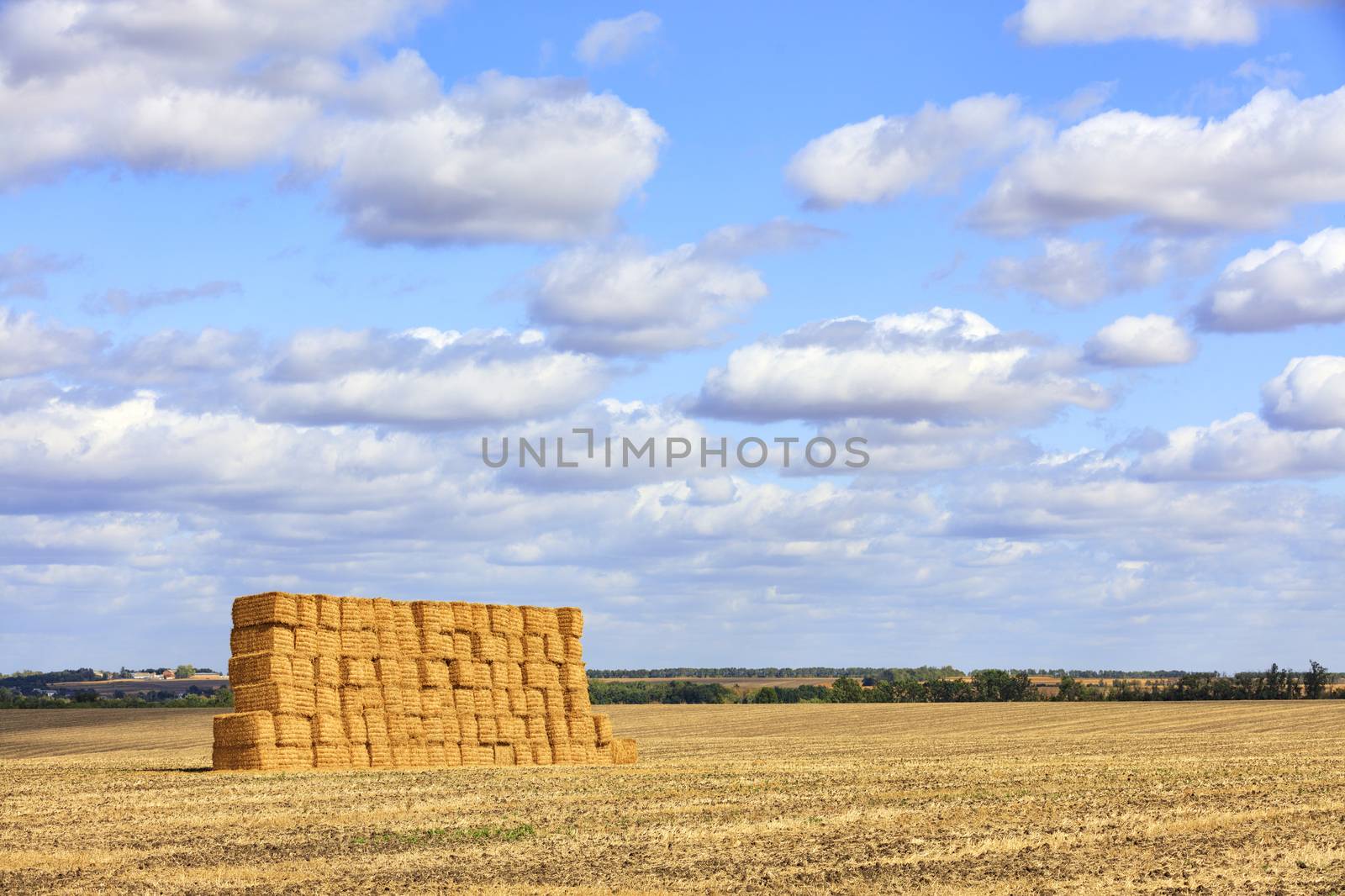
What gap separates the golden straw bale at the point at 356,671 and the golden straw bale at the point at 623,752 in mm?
6495

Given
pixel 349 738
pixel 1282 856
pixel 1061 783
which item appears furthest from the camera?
pixel 349 738

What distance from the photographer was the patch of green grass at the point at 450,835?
744 inches

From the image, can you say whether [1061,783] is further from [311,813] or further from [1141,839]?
[311,813]

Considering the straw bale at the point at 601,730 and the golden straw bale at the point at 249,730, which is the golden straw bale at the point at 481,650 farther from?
the golden straw bale at the point at 249,730

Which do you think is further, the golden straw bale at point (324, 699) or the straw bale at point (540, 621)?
the straw bale at point (540, 621)

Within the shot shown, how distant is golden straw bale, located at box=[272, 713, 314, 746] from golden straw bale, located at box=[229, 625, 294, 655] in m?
1.29

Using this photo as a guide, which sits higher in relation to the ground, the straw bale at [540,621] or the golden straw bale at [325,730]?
the straw bale at [540,621]

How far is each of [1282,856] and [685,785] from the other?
1117cm

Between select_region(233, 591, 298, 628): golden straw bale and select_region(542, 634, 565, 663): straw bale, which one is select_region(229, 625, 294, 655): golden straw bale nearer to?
Result: select_region(233, 591, 298, 628): golden straw bale

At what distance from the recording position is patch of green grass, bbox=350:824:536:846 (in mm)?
18891

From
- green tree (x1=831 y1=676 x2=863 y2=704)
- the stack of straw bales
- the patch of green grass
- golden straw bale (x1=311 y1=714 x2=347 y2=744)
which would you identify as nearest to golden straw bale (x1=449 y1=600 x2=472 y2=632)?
the stack of straw bales

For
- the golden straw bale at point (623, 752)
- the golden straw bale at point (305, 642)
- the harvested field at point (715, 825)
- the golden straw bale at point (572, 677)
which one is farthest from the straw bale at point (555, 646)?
the golden straw bale at point (305, 642)

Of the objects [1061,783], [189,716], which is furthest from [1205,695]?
[1061,783]

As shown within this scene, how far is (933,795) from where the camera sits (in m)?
23.2
